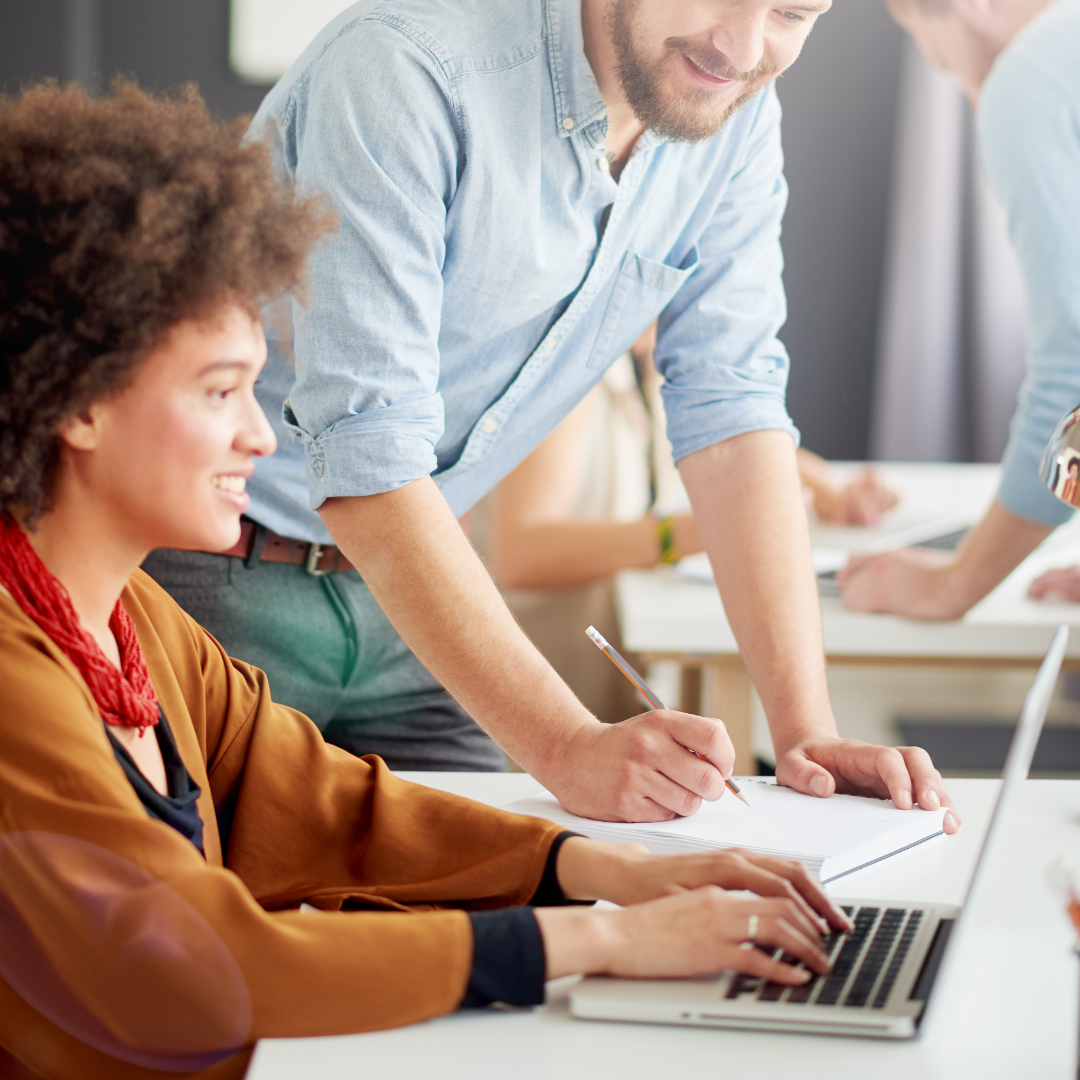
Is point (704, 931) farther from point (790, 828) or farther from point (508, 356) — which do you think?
point (508, 356)

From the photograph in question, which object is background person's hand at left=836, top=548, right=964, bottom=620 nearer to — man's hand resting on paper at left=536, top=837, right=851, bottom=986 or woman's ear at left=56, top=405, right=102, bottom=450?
man's hand resting on paper at left=536, top=837, right=851, bottom=986

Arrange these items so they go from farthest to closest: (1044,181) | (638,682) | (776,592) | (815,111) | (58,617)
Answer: (815,111) → (1044,181) → (776,592) → (638,682) → (58,617)

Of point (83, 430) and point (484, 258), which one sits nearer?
point (83, 430)

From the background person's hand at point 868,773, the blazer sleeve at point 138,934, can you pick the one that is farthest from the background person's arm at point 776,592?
the blazer sleeve at point 138,934

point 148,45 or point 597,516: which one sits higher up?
point 148,45

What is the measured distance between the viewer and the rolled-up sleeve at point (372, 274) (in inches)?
37.6

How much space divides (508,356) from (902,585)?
0.84 m

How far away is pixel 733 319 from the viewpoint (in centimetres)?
127

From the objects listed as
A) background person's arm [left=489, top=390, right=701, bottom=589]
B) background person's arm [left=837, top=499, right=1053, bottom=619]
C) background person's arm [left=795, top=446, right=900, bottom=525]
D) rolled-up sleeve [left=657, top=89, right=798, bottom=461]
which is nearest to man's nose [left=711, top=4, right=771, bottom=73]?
rolled-up sleeve [left=657, top=89, right=798, bottom=461]

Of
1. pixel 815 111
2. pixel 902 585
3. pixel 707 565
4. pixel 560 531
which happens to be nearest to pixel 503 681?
pixel 902 585

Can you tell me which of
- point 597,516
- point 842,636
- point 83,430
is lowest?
point 597,516

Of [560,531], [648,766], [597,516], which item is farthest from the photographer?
[597,516]

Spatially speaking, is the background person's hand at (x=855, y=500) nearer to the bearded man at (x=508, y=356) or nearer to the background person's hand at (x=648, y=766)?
the bearded man at (x=508, y=356)

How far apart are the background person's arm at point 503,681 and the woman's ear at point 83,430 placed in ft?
0.90
